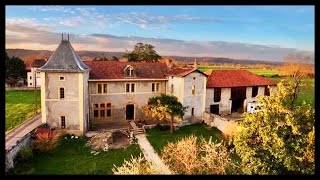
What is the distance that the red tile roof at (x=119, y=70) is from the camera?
940 inches

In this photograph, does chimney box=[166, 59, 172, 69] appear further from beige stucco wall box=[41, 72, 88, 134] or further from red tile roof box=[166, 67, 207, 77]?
beige stucco wall box=[41, 72, 88, 134]

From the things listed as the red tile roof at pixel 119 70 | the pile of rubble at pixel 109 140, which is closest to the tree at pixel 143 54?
the red tile roof at pixel 119 70

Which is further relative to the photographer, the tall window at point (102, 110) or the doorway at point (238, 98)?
the doorway at point (238, 98)

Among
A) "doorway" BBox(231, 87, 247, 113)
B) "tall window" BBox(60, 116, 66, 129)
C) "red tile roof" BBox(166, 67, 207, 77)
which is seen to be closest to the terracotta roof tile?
"red tile roof" BBox(166, 67, 207, 77)

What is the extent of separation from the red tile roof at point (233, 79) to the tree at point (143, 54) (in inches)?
621

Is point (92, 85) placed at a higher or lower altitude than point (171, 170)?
higher

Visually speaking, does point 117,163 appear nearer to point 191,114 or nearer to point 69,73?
point 69,73

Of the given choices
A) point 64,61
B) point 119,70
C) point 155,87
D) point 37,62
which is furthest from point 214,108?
point 37,62

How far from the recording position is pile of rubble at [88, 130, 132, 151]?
19.0 meters

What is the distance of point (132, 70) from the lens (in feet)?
80.1

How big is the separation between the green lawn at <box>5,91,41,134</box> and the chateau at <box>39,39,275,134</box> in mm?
4209

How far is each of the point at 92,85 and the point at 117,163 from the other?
8.61m

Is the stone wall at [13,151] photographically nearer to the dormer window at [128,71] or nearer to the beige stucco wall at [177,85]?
the dormer window at [128,71]
